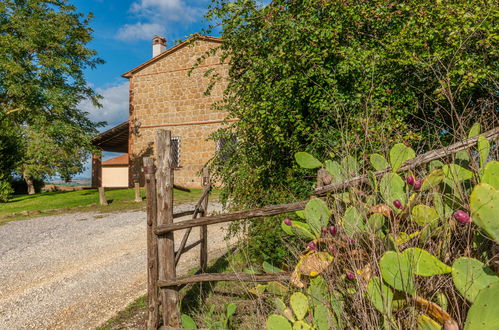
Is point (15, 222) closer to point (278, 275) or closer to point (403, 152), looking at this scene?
point (278, 275)

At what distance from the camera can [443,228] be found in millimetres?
1938

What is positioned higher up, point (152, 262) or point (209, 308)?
point (152, 262)

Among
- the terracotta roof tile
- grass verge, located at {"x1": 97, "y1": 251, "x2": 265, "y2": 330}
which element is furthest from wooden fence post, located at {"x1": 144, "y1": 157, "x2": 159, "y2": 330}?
the terracotta roof tile

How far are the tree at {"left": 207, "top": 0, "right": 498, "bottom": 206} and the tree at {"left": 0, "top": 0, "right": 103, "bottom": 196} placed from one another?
14.7 meters

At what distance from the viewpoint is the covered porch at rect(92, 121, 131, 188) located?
19.5 m

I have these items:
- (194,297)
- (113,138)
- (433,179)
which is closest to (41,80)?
(113,138)

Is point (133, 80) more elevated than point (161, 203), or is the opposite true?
point (133, 80)

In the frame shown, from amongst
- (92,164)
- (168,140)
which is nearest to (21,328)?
(168,140)

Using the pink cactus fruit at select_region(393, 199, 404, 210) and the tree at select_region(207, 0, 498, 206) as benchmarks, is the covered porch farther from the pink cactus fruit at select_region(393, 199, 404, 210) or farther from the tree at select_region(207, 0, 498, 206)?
the pink cactus fruit at select_region(393, 199, 404, 210)

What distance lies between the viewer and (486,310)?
4.58 feet

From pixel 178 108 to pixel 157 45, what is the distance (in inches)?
204

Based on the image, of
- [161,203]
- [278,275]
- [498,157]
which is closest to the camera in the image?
[498,157]

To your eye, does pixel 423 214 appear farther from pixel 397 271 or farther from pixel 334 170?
pixel 334 170

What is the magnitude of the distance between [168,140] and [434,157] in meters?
2.53
